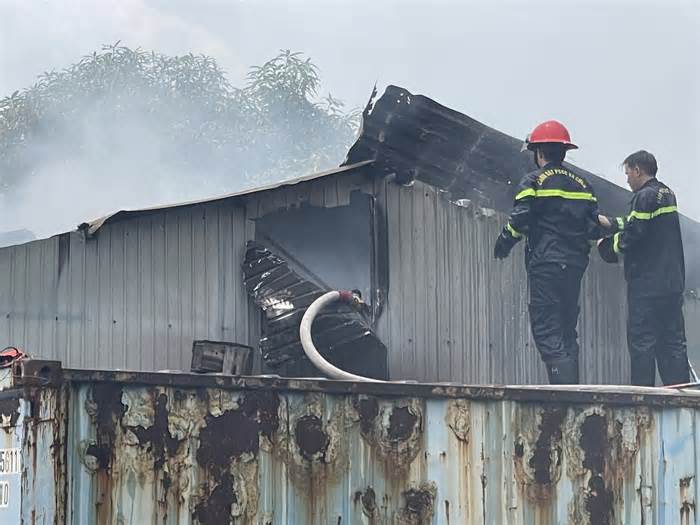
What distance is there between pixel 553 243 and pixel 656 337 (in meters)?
0.93

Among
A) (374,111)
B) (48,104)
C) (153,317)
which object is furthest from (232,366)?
(48,104)

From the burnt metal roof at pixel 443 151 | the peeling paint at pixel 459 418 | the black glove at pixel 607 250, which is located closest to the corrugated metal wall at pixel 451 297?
the burnt metal roof at pixel 443 151

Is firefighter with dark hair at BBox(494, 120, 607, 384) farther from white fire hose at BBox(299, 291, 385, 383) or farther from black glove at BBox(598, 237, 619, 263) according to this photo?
white fire hose at BBox(299, 291, 385, 383)

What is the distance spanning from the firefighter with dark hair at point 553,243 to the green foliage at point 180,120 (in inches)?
589

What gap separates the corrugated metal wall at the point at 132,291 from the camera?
6.25 metres

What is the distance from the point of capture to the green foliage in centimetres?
2194

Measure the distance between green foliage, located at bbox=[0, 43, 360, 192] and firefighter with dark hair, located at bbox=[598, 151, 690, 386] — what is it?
14.9 m

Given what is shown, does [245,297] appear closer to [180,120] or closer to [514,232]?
[514,232]

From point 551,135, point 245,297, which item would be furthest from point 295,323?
point 551,135

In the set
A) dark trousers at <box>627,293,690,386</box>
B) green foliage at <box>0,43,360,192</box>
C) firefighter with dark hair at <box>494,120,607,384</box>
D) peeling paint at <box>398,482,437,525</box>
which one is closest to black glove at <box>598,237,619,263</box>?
firefighter with dark hair at <box>494,120,607,384</box>

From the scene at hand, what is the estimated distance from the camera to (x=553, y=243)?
6.39 meters

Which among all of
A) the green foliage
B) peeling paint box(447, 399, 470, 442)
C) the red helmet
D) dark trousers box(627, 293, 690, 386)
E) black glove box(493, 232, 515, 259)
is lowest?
peeling paint box(447, 399, 470, 442)

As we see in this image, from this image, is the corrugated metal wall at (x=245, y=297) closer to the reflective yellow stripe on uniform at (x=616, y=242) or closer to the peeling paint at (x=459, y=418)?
the reflective yellow stripe on uniform at (x=616, y=242)

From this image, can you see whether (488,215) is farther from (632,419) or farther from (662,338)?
(632,419)
